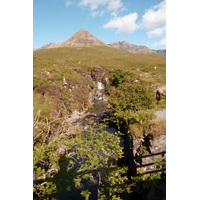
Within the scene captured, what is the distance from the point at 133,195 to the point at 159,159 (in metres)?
2.90

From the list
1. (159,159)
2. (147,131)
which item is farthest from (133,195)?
(147,131)

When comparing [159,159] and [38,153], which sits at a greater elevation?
[38,153]

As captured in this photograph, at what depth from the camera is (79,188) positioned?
11000mm

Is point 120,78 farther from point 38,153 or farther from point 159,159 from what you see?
point 38,153
